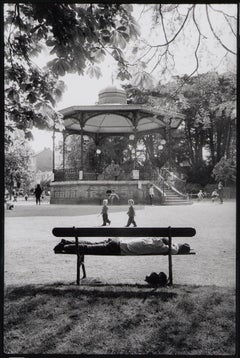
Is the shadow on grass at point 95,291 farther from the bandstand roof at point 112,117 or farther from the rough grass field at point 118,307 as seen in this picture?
the bandstand roof at point 112,117

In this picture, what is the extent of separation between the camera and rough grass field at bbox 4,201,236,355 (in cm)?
337

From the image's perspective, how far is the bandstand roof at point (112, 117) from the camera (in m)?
22.5


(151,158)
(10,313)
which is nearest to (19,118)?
(10,313)

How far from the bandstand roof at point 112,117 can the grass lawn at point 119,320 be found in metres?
15.6

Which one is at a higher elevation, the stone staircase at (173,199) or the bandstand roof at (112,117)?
the bandstand roof at (112,117)

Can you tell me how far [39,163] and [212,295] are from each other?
77327 millimetres

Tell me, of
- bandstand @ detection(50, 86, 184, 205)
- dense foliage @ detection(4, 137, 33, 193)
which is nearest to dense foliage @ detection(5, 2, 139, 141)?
dense foliage @ detection(4, 137, 33, 193)

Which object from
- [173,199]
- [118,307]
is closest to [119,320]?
[118,307]

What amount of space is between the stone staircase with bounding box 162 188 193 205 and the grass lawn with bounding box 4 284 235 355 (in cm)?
1738

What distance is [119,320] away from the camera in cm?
390

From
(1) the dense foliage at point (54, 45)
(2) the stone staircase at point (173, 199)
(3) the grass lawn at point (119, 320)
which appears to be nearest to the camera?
(3) the grass lawn at point (119, 320)

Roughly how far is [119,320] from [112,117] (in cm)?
2308

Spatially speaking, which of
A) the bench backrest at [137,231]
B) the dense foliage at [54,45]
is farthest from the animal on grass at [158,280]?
the dense foliage at [54,45]

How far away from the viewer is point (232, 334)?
11.6 feet
